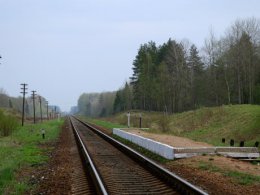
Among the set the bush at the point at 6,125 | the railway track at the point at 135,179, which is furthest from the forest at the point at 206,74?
the railway track at the point at 135,179

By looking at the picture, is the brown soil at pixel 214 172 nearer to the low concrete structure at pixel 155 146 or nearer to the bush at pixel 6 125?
the low concrete structure at pixel 155 146

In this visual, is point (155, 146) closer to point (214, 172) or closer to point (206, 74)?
point (214, 172)

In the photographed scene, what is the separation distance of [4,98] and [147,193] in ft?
596

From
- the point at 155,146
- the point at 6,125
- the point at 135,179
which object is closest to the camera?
the point at 135,179

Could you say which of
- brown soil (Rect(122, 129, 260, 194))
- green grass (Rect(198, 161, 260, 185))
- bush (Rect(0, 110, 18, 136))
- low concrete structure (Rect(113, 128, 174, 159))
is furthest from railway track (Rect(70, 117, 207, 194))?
bush (Rect(0, 110, 18, 136))

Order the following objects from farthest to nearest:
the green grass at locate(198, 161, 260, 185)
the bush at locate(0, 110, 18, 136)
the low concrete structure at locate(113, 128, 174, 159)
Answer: the bush at locate(0, 110, 18, 136) < the low concrete structure at locate(113, 128, 174, 159) < the green grass at locate(198, 161, 260, 185)

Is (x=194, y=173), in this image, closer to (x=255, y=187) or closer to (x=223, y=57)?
(x=255, y=187)

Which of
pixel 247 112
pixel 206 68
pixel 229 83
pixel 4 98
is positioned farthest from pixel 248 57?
pixel 4 98

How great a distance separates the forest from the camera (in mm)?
66625

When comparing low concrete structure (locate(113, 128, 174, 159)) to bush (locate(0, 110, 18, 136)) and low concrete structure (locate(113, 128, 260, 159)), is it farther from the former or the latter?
bush (locate(0, 110, 18, 136))

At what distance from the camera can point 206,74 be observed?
77.9 meters

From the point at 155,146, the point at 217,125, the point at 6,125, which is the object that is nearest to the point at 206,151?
the point at 155,146

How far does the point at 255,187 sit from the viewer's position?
1070 centimetres

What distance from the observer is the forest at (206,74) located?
66625 mm
